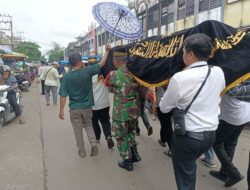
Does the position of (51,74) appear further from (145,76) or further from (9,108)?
(145,76)

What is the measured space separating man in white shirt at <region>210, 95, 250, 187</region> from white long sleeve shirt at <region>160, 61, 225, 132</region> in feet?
3.08

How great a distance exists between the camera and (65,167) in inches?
169

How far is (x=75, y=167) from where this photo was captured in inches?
169

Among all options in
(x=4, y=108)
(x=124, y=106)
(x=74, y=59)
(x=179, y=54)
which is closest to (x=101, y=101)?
(x=74, y=59)

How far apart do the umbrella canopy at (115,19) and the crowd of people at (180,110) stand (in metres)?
0.34

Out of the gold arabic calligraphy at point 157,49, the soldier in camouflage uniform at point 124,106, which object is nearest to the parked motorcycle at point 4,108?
the soldier in camouflage uniform at point 124,106

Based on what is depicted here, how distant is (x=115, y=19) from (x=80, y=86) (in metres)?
1.21

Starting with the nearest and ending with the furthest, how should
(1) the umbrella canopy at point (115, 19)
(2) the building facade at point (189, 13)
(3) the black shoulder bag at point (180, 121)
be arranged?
1. (3) the black shoulder bag at point (180, 121)
2. (1) the umbrella canopy at point (115, 19)
3. (2) the building facade at point (189, 13)

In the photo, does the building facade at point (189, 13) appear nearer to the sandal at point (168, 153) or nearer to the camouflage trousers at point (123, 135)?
the sandal at point (168, 153)

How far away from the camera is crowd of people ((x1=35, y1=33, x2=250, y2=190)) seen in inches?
95.0

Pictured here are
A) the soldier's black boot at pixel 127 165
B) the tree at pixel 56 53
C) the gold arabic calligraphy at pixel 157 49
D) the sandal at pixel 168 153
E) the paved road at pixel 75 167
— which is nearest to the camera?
the gold arabic calligraphy at pixel 157 49

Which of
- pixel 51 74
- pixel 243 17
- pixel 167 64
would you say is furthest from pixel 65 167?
pixel 243 17

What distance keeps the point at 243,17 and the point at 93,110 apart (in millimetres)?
7413

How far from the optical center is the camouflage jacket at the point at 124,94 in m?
3.95
